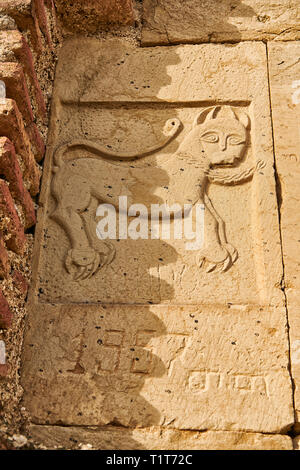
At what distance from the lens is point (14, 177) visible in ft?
7.98

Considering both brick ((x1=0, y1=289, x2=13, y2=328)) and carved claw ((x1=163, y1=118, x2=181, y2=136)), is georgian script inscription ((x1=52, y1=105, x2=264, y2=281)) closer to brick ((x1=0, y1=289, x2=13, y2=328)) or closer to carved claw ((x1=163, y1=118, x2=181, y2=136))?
carved claw ((x1=163, y1=118, x2=181, y2=136))

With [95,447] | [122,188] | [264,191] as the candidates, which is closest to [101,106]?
[122,188]

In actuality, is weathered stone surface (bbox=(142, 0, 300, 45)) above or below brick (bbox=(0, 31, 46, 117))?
above

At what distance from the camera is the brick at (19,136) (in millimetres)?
2422

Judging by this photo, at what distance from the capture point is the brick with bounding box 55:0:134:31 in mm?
3258

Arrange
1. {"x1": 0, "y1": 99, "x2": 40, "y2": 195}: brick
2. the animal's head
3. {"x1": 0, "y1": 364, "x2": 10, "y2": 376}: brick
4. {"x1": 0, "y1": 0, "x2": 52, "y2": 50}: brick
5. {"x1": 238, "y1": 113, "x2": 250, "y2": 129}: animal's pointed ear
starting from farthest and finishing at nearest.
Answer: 1. {"x1": 238, "y1": 113, "x2": 250, "y2": 129}: animal's pointed ear
2. the animal's head
3. {"x1": 0, "y1": 0, "x2": 52, "y2": 50}: brick
4. {"x1": 0, "y1": 99, "x2": 40, "y2": 195}: brick
5. {"x1": 0, "y1": 364, "x2": 10, "y2": 376}: brick

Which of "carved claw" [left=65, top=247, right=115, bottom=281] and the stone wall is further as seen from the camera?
"carved claw" [left=65, top=247, right=115, bottom=281]

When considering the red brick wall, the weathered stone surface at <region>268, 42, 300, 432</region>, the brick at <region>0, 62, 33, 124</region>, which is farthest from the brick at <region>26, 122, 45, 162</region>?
the weathered stone surface at <region>268, 42, 300, 432</region>

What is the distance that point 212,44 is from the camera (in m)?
3.27

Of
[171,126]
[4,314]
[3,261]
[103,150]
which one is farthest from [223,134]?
[4,314]

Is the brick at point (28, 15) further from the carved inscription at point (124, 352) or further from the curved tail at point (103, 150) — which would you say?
the carved inscription at point (124, 352)

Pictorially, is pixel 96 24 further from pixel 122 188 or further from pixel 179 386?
pixel 179 386

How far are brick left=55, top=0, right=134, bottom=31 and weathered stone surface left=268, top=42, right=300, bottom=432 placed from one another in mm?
849

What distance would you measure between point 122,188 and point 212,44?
1.08 m
